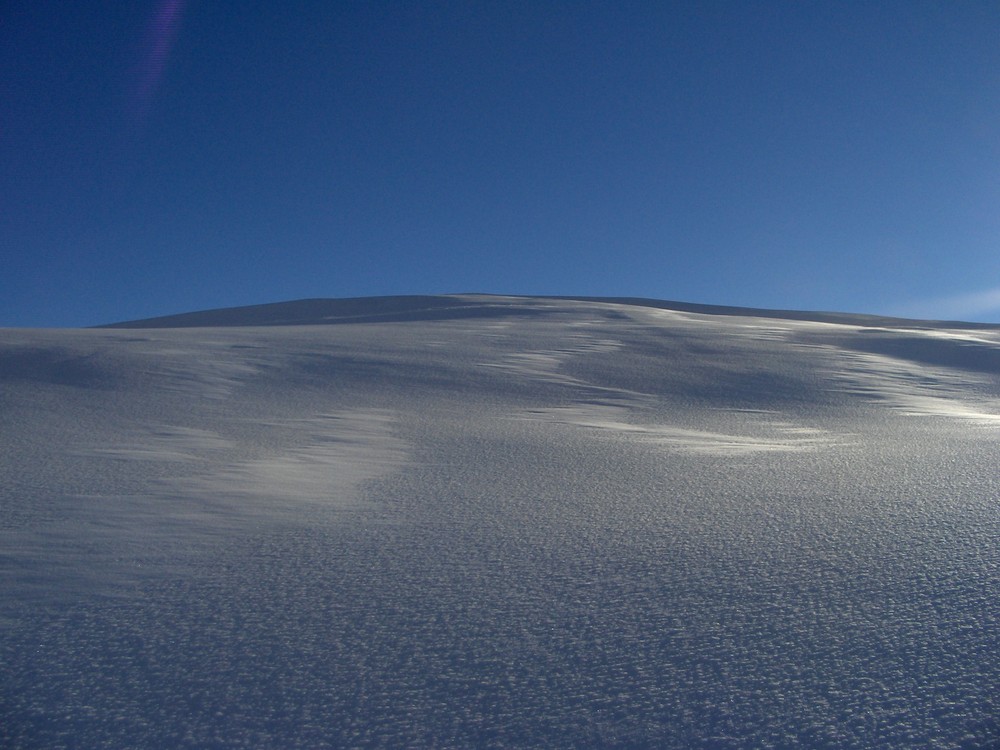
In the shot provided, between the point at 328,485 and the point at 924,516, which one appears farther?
the point at 328,485

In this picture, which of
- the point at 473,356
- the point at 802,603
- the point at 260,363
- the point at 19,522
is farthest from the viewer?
the point at 473,356

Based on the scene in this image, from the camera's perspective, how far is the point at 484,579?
2.92 metres

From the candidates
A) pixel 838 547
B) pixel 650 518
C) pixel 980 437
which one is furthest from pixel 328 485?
pixel 980 437

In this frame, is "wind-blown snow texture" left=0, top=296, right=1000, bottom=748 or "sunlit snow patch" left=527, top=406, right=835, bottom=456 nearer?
"wind-blown snow texture" left=0, top=296, right=1000, bottom=748

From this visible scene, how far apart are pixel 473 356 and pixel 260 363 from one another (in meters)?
2.82

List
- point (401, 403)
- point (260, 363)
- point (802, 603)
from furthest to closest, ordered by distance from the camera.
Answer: point (260, 363)
point (401, 403)
point (802, 603)

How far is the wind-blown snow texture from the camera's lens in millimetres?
2107

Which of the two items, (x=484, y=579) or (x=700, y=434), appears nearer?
(x=484, y=579)

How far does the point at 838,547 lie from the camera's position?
3.16 metres

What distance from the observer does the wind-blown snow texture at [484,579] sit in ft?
6.91

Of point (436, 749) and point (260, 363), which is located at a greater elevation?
point (260, 363)

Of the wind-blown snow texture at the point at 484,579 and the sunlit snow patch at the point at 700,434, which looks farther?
the sunlit snow patch at the point at 700,434

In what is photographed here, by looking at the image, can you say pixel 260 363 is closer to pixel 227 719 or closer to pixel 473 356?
pixel 473 356

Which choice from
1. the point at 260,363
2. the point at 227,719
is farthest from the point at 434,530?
the point at 260,363
